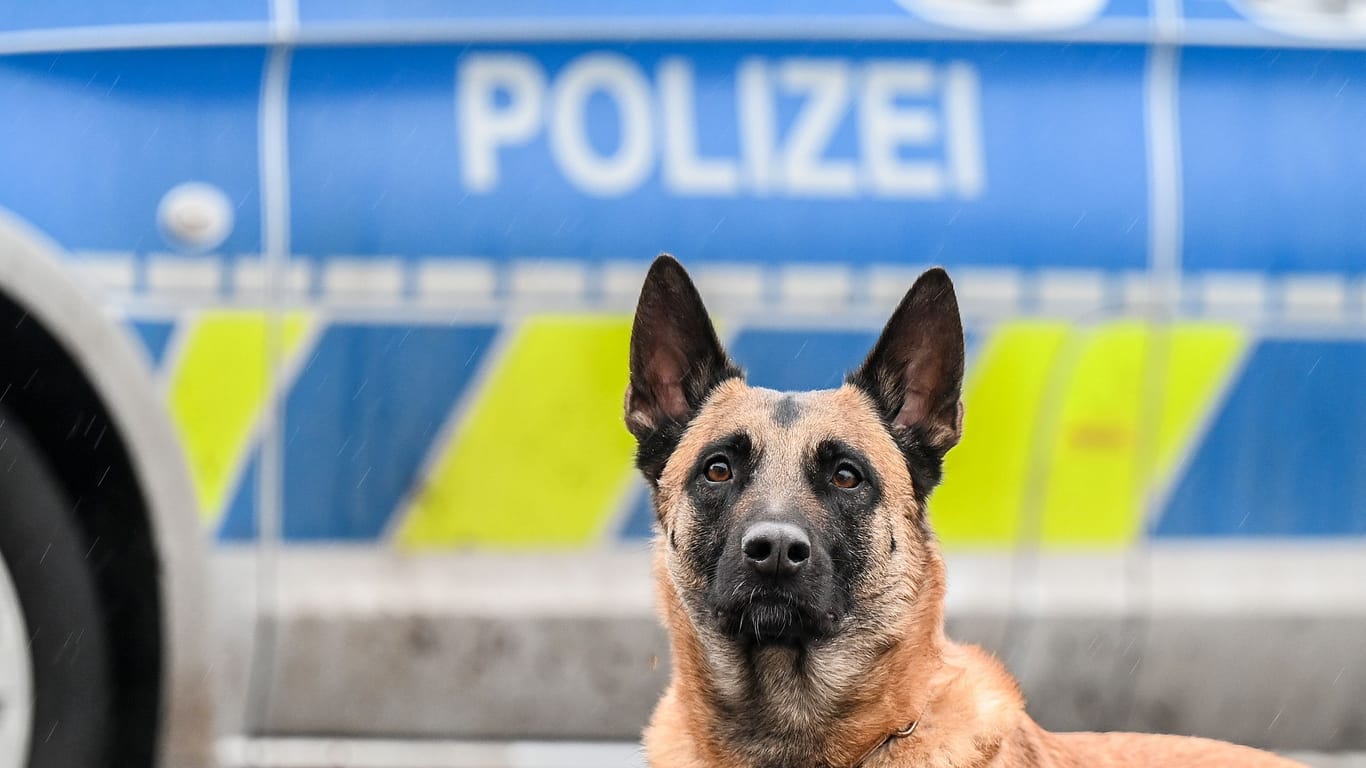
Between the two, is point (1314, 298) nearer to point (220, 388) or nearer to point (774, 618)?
point (774, 618)

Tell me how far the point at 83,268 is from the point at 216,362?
12.4 inches

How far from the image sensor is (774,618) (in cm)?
295

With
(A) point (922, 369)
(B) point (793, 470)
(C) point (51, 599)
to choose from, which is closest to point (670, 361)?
(B) point (793, 470)

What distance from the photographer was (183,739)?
3459mm

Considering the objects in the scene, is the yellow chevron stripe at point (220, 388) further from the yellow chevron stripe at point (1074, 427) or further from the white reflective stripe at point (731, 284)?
the yellow chevron stripe at point (1074, 427)

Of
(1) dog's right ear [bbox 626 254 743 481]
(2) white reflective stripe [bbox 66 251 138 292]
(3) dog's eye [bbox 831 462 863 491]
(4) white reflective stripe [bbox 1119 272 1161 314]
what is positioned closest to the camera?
(3) dog's eye [bbox 831 462 863 491]

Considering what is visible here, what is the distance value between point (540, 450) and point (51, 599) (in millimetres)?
1028

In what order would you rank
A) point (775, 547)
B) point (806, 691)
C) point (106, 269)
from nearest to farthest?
point (775, 547) < point (806, 691) < point (106, 269)

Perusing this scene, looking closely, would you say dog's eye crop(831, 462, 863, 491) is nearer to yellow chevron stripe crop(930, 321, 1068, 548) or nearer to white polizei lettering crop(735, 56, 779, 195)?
yellow chevron stripe crop(930, 321, 1068, 548)

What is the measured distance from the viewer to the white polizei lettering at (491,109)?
3385 mm

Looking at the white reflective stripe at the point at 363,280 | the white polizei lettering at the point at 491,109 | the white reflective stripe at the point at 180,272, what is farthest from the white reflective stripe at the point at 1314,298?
the white reflective stripe at the point at 180,272

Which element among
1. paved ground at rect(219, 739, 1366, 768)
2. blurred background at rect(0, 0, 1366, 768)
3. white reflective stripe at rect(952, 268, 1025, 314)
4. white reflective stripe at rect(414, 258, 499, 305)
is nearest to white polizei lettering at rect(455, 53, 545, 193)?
blurred background at rect(0, 0, 1366, 768)

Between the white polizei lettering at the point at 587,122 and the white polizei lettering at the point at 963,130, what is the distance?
61 cm

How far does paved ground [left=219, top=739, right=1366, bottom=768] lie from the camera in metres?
3.47
